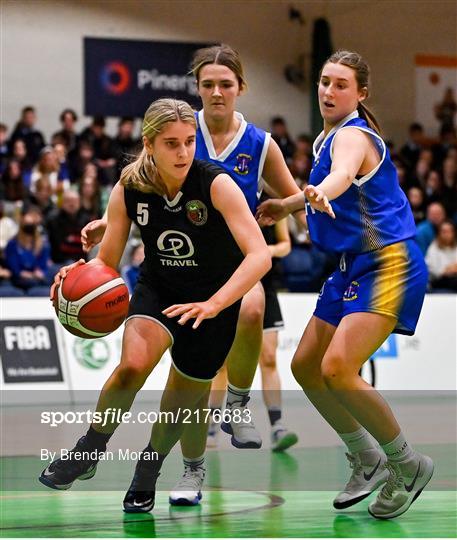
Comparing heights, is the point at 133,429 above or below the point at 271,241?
below

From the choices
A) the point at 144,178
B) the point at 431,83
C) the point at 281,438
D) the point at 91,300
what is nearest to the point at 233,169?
the point at 144,178

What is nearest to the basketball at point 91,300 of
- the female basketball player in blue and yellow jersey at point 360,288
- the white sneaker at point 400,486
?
the female basketball player in blue and yellow jersey at point 360,288

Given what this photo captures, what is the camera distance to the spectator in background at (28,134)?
1280 cm

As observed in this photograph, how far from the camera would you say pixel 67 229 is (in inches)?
440

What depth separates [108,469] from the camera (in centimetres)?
622

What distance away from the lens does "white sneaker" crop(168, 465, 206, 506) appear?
5207 millimetres

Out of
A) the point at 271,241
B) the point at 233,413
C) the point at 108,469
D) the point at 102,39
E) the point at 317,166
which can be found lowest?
the point at 108,469

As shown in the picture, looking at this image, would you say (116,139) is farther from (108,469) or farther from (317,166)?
(317,166)

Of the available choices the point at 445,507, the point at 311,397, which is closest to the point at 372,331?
the point at 311,397

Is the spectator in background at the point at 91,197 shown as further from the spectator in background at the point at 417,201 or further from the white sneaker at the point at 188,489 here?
the white sneaker at the point at 188,489

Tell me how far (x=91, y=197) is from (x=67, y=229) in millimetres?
403

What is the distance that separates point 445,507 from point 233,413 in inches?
45.6

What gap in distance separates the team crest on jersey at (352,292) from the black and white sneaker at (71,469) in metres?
1.19

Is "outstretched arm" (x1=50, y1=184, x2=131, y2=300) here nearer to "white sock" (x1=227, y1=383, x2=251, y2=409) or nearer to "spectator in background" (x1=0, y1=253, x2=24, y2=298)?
"white sock" (x1=227, y1=383, x2=251, y2=409)
